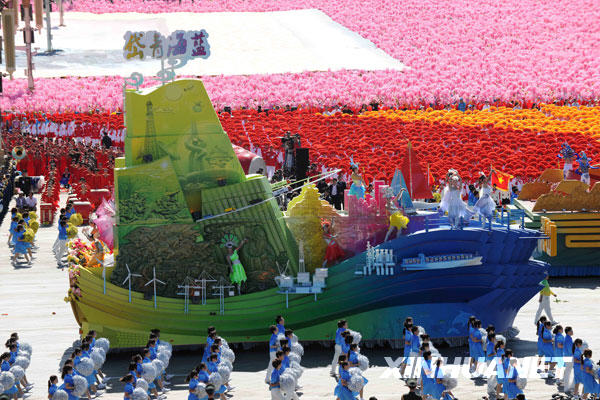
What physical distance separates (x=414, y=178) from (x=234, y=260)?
4973 mm

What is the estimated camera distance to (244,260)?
2523 centimetres

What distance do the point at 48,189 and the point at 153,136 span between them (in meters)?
19.4

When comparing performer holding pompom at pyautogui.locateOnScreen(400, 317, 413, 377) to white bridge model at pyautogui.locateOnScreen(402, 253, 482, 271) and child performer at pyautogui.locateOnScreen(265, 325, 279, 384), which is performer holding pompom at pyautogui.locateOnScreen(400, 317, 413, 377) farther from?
child performer at pyautogui.locateOnScreen(265, 325, 279, 384)

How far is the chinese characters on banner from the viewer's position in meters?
25.7

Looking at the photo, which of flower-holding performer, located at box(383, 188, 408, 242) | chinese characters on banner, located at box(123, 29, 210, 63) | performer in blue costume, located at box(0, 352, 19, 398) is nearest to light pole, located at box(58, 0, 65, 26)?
chinese characters on banner, located at box(123, 29, 210, 63)

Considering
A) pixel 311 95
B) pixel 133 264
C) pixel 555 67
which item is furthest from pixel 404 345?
pixel 555 67

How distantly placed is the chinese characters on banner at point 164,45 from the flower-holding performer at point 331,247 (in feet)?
16.3

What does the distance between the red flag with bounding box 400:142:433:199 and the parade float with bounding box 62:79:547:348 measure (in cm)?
155

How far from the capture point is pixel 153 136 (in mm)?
25203

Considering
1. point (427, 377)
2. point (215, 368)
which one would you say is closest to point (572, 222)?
point (427, 377)

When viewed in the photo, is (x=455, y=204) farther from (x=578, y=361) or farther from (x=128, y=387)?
(x=128, y=387)

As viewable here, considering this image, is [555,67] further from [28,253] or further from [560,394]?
[560,394]

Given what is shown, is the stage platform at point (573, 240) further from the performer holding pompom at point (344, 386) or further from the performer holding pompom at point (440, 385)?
the performer holding pompom at point (344, 386)

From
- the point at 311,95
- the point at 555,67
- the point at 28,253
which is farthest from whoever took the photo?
the point at 555,67
